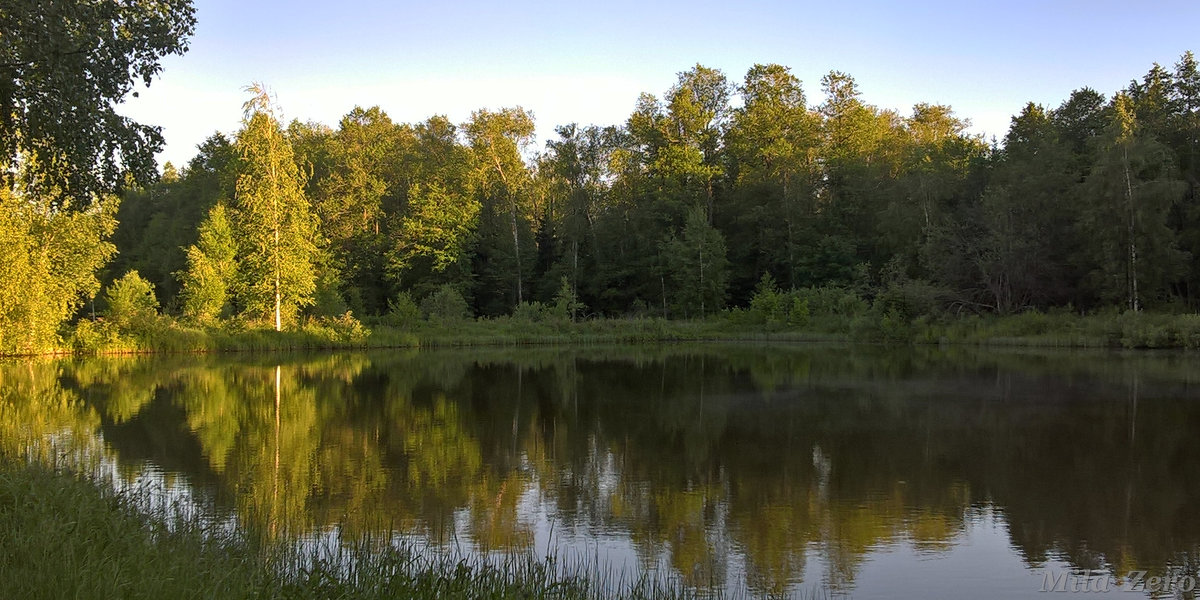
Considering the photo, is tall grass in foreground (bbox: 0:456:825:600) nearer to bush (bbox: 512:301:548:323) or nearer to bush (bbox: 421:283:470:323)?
bush (bbox: 421:283:470:323)

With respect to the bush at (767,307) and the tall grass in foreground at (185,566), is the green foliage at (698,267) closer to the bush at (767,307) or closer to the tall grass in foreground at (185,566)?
the bush at (767,307)

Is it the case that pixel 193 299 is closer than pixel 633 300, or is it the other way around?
pixel 193 299

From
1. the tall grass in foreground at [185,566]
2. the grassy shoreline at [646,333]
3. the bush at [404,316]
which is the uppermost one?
the bush at [404,316]

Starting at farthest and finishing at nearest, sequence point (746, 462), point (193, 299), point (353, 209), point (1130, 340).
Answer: point (353, 209) → point (193, 299) → point (1130, 340) → point (746, 462)

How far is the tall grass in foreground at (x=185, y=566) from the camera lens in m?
5.00

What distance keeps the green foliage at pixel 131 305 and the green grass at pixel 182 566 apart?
3209 centimetres

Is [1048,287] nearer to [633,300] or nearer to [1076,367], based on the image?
[1076,367]

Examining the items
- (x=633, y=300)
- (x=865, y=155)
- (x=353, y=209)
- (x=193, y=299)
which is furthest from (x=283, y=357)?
(x=865, y=155)

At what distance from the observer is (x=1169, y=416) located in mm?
17156

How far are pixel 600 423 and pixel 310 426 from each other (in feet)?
18.6

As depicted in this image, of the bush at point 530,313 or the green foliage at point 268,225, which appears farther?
the bush at point 530,313

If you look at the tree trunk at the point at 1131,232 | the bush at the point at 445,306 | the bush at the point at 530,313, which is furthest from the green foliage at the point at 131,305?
the tree trunk at the point at 1131,232

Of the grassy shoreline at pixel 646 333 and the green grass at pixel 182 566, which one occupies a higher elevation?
the grassy shoreline at pixel 646 333

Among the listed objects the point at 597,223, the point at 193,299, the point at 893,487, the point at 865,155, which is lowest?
the point at 893,487
